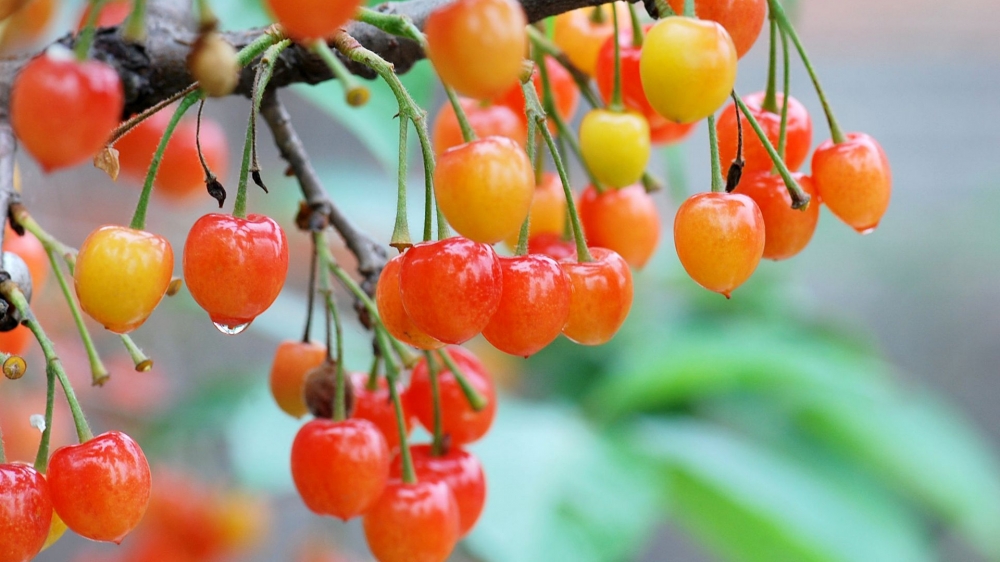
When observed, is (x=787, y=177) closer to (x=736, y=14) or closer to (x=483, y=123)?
(x=736, y=14)

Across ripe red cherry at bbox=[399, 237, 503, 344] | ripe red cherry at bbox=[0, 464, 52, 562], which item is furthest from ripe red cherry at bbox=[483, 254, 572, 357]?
ripe red cherry at bbox=[0, 464, 52, 562]

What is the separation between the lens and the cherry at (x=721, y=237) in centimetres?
47

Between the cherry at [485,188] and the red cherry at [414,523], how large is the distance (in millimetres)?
220

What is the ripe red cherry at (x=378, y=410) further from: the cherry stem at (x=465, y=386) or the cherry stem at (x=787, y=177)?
the cherry stem at (x=787, y=177)

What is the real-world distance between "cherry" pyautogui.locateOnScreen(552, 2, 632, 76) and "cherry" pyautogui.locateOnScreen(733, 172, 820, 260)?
197 mm

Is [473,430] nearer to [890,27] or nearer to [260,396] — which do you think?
[260,396]

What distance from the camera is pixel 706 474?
149cm

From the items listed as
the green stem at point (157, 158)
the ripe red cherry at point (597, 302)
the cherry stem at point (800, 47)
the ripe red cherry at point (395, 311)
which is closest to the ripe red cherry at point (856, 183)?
the cherry stem at point (800, 47)

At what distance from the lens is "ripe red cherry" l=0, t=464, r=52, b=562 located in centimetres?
43

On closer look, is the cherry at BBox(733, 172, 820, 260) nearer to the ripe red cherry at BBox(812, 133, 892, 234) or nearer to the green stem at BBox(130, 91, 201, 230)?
the ripe red cherry at BBox(812, 133, 892, 234)

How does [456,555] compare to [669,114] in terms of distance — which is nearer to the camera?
[669,114]

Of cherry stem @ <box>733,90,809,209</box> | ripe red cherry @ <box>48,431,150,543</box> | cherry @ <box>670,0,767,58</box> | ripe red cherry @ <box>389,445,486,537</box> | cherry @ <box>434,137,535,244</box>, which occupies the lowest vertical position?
ripe red cherry @ <box>389,445,486,537</box>

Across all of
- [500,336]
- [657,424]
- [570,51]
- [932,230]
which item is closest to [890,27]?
[932,230]

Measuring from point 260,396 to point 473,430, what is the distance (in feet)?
3.11
